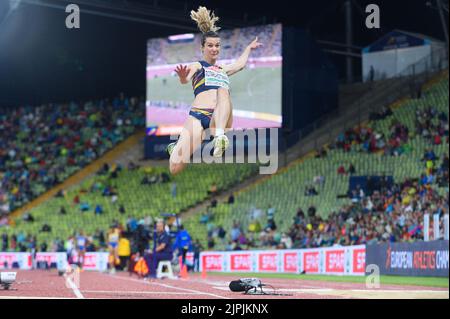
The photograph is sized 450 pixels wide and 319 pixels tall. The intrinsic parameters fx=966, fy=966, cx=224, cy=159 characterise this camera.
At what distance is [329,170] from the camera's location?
33188mm

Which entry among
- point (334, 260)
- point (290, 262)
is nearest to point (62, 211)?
point (290, 262)

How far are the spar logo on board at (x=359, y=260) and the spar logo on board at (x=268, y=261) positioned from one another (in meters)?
3.94

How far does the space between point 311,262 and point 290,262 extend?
39.9 inches

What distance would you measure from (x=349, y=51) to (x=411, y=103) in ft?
22.7

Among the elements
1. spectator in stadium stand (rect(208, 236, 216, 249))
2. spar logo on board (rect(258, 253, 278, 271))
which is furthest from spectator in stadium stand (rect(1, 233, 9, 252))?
spar logo on board (rect(258, 253, 278, 271))

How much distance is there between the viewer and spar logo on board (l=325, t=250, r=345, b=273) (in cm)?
2541

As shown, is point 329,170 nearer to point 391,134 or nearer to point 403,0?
point 391,134

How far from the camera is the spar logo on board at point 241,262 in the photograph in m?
29.3

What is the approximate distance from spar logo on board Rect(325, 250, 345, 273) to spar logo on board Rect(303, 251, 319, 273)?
18.7 inches

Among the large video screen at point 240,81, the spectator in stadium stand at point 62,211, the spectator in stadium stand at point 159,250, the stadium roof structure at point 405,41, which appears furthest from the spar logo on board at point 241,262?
the stadium roof structure at point 405,41

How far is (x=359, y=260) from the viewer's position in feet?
80.1

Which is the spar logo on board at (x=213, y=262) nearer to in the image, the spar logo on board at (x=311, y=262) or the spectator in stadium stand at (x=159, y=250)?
the spar logo on board at (x=311, y=262)

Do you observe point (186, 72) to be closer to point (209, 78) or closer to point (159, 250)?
point (209, 78)
